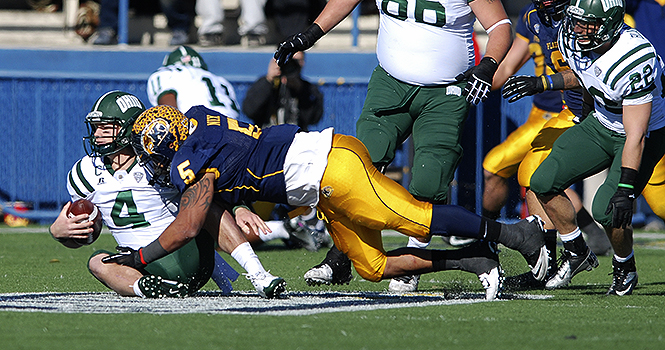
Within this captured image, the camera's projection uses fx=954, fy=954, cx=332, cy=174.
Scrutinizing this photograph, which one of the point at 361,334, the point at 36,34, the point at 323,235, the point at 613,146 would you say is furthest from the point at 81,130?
the point at 361,334

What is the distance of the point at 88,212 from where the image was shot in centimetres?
464

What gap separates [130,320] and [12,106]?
23.0ft

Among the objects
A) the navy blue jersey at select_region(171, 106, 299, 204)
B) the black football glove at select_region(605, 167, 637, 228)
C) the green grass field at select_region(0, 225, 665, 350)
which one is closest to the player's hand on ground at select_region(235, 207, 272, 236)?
the navy blue jersey at select_region(171, 106, 299, 204)

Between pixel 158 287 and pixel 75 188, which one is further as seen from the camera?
pixel 75 188

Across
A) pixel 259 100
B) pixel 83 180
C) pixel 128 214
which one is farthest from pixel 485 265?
pixel 259 100

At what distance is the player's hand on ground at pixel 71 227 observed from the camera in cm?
459

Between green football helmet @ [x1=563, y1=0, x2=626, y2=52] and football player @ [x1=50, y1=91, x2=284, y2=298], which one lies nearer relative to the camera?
football player @ [x1=50, y1=91, x2=284, y2=298]

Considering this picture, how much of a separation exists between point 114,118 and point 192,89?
7.02 feet

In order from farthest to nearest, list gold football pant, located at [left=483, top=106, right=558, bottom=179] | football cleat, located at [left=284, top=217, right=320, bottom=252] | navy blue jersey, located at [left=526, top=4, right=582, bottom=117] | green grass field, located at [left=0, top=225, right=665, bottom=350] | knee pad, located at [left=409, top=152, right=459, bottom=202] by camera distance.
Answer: football cleat, located at [left=284, top=217, right=320, bottom=252] < gold football pant, located at [left=483, top=106, right=558, bottom=179] < navy blue jersey, located at [left=526, top=4, right=582, bottom=117] < knee pad, located at [left=409, top=152, right=459, bottom=202] < green grass field, located at [left=0, top=225, right=665, bottom=350]

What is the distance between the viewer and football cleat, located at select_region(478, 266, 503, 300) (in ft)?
14.6

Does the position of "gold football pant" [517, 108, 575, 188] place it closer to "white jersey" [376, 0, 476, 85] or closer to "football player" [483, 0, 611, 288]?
"football player" [483, 0, 611, 288]

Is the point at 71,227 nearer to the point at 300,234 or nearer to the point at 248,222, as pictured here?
the point at 248,222

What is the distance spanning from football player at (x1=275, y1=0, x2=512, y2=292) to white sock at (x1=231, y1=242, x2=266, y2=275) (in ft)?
2.04

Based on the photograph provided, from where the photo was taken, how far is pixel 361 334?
3426 mm
